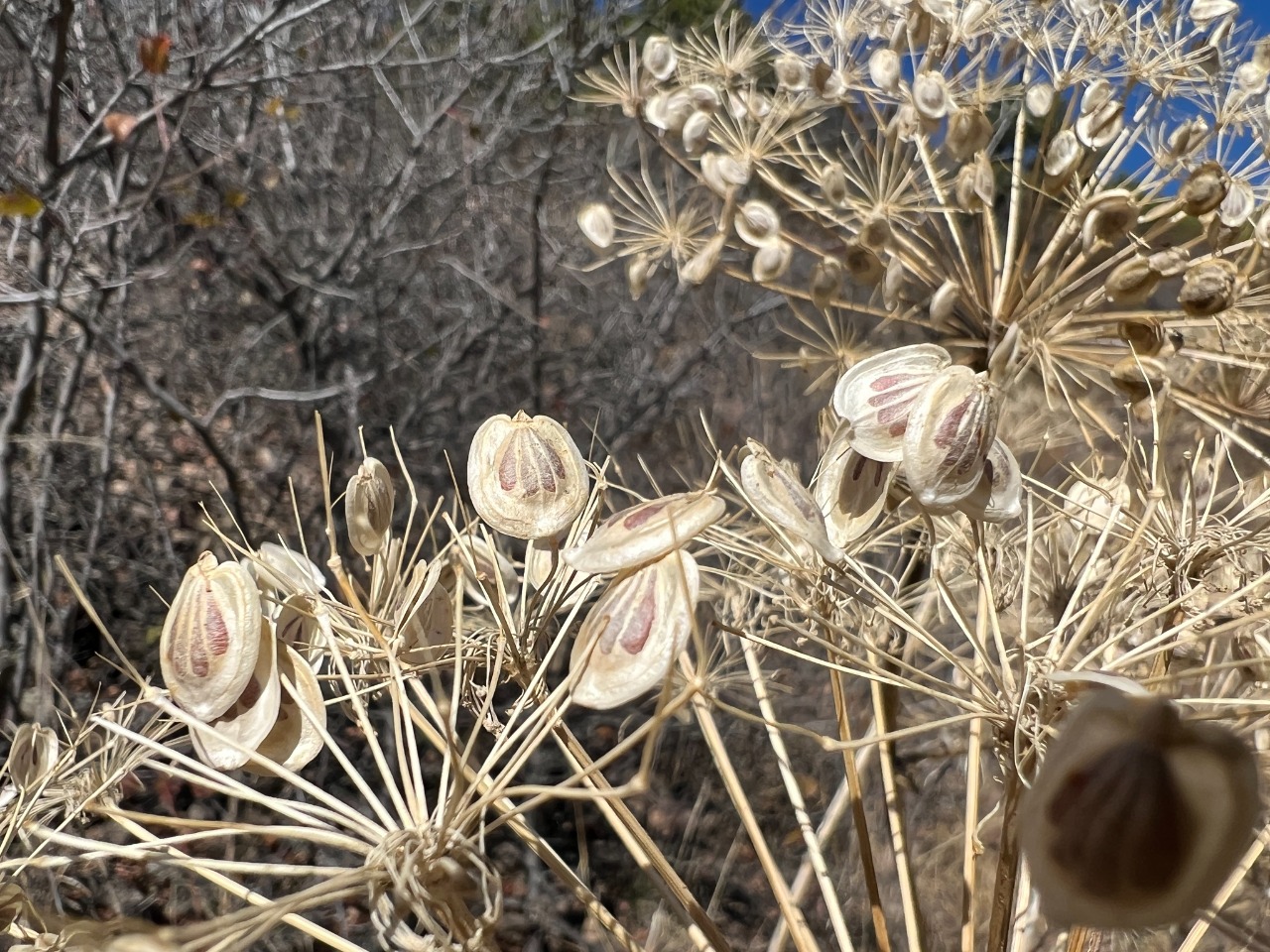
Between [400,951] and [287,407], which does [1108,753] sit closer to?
[400,951]

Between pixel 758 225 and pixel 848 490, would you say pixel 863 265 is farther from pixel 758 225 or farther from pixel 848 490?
pixel 848 490

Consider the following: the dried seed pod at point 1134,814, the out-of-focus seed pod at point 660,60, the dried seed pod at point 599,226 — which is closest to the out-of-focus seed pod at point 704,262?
the dried seed pod at point 599,226

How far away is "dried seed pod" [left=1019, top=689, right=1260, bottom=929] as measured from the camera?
0.40 m

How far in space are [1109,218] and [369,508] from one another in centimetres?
92

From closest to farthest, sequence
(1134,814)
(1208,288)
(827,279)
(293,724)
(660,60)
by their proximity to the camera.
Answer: (1134,814), (293,724), (1208,288), (827,279), (660,60)

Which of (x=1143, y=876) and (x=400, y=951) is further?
(x=400, y=951)

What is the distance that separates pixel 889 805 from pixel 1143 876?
50cm

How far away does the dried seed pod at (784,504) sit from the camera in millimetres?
617

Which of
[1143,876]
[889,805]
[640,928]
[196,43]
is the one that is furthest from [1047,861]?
[640,928]

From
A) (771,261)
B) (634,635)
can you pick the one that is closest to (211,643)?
(634,635)

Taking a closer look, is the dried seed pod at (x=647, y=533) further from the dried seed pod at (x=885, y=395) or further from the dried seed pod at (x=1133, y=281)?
the dried seed pod at (x=1133, y=281)

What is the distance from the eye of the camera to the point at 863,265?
3.97 ft

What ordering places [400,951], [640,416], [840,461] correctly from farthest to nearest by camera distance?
1. [640,416]
2. [840,461]
3. [400,951]

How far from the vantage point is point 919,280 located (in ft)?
4.24
